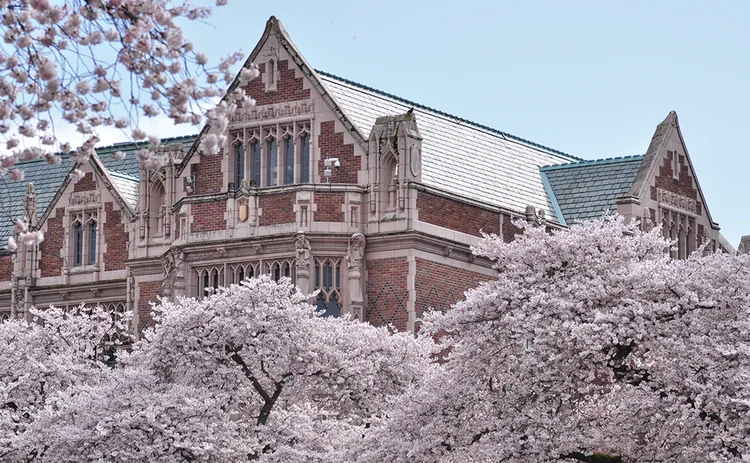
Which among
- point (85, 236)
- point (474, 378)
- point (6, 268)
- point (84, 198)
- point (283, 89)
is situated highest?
point (283, 89)

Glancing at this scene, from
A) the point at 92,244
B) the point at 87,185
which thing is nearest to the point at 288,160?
the point at 87,185

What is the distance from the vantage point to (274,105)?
49844 mm

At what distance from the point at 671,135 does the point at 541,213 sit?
6413mm

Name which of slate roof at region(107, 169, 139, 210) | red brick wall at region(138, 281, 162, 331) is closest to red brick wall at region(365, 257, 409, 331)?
red brick wall at region(138, 281, 162, 331)

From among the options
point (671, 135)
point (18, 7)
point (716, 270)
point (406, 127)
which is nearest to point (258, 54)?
point (406, 127)

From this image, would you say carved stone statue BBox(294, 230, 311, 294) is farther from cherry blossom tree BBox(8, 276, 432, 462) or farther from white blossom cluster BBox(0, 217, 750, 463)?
cherry blossom tree BBox(8, 276, 432, 462)

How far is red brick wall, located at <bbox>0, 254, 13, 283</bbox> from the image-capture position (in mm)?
58969

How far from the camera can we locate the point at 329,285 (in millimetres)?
48031

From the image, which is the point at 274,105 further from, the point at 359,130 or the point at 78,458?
the point at 78,458

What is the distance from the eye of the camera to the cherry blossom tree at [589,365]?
33.4 meters

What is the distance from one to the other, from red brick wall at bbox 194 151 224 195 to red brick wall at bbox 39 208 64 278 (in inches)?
321

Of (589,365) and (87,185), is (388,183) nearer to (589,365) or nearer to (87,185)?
(87,185)

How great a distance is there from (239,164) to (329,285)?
4.77m

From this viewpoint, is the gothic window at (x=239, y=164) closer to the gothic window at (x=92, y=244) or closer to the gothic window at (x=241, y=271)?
the gothic window at (x=241, y=271)
